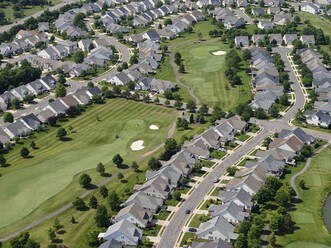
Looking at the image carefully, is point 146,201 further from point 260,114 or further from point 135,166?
point 260,114

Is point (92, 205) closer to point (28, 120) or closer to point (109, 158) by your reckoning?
point (109, 158)

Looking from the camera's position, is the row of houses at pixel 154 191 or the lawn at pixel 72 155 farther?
the lawn at pixel 72 155

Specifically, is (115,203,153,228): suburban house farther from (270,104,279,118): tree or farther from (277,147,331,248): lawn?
(270,104,279,118): tree

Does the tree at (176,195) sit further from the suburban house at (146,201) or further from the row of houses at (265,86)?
the row of houses at (265,86)

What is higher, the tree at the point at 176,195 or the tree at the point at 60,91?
the tree at the point at 60,91

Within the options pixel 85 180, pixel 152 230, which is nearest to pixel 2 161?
pixel 85 180

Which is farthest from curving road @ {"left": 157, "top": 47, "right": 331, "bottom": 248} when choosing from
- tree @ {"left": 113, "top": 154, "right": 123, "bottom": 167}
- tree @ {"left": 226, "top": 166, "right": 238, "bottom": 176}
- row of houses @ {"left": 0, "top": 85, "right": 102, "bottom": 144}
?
row of houses @ {"left": 0, "top": 85, "right": 102, "bottom": 144}

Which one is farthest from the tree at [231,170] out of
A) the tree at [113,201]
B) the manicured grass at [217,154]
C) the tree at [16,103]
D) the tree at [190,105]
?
the tree at [16,103]
